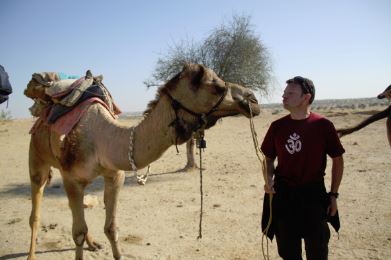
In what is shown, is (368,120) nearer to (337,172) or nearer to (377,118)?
(377,118)

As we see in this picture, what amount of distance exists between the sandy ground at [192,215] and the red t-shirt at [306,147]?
6.35ft

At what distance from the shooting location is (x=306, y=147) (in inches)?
111

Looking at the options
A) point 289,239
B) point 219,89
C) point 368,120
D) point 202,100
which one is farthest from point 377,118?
point 202,100

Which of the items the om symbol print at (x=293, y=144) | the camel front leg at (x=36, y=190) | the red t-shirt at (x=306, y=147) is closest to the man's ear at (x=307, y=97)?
the red t-shirt at (x=306, y=147)

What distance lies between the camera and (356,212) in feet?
19.1

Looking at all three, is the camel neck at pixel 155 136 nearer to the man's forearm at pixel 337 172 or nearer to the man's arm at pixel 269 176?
the man's arm at pixel 269 176

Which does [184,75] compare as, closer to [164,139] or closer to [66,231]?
[164,139]

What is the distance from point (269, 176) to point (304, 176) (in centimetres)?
33

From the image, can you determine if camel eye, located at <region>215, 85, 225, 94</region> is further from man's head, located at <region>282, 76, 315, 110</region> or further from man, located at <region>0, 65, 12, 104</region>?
man, located at <region>0, 65, 12, 104</region>

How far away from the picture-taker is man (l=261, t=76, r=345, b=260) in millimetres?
2793

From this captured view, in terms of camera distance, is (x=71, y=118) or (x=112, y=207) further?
(x=112, y=207)

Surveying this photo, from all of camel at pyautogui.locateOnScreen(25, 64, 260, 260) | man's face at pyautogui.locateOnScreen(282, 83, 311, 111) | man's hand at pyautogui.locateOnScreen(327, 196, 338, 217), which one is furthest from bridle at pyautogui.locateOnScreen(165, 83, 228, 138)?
man's hand at pyautogui.locateOnScreen(327, 196, 338, 217)

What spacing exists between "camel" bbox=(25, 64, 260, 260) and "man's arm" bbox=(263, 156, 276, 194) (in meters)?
0.50

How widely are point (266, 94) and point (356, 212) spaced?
7435mm
